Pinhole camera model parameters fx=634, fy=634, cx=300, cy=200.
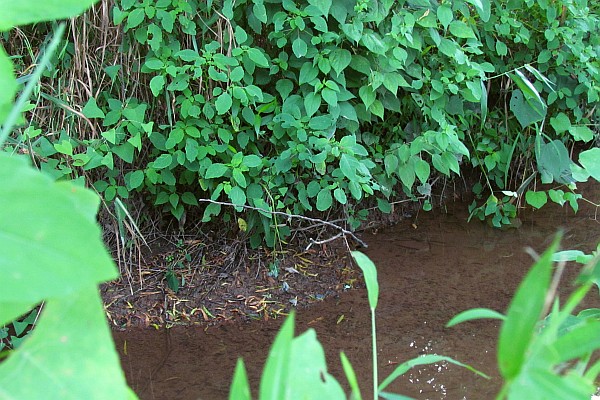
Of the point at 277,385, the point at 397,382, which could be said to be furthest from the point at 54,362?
the point at 397,382

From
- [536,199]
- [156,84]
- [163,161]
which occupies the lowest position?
[536,199]

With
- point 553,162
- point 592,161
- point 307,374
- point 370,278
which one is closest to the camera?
point 307,374

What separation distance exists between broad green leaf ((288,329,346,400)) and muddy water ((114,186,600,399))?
164 centimetres

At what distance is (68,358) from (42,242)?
0.23 feet

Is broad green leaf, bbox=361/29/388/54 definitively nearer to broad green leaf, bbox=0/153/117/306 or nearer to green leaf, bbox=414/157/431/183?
green leaf, bbox=414/157/431/183

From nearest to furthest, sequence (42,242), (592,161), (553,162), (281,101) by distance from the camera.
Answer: (42,242) → (592,161) → (281,101) → (553,162)

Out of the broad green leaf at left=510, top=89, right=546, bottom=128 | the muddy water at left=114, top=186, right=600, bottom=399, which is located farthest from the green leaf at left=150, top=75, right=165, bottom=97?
the broad green leaf at left=510, top=89, right=546, bottom=128

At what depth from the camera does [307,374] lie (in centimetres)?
42

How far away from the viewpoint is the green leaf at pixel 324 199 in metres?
2.40

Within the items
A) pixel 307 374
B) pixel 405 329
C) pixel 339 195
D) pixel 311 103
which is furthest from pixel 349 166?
pixel 307 374

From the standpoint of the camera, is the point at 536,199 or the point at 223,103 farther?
the point at 536,199

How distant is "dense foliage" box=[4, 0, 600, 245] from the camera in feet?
7.37

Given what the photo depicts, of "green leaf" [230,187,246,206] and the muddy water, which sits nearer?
the muddy water

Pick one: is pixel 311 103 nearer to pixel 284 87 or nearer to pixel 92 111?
pixel 284 87
